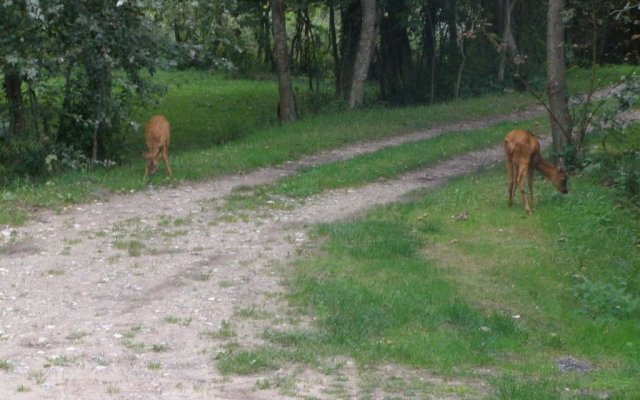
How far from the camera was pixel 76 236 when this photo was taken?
14.0 m

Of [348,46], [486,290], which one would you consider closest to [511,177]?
[486,290]

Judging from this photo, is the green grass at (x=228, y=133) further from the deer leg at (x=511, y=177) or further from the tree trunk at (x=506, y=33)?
the deer leg at (x=511, y=177)

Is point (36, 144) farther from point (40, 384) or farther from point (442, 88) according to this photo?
point (442, 88)

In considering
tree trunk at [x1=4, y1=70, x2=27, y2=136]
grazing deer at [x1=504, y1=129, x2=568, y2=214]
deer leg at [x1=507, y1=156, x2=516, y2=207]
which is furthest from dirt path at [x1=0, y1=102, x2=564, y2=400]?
tree trunk at [x1=4, y1=70, x2=27, y2=136]

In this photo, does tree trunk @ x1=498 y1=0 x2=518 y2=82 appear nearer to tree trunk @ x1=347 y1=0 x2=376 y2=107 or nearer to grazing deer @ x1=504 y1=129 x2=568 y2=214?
tree trunk @ x1=347 y1=0 x2=376 y2=107

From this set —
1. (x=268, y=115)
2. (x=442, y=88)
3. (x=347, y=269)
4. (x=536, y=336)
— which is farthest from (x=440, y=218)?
(x=442, y=88)

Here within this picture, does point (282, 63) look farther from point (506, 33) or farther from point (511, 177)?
point (511, 177)

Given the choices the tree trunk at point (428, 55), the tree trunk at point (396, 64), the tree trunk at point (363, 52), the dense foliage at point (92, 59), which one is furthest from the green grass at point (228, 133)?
the tree trunk at point (396, 64)

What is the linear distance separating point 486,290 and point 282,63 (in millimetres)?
14065

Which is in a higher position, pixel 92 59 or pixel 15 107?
pixel 92 59

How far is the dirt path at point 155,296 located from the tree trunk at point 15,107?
3564 mm

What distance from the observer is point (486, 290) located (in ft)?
39.0

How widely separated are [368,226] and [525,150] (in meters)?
2.74

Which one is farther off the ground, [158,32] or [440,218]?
[158,32]
